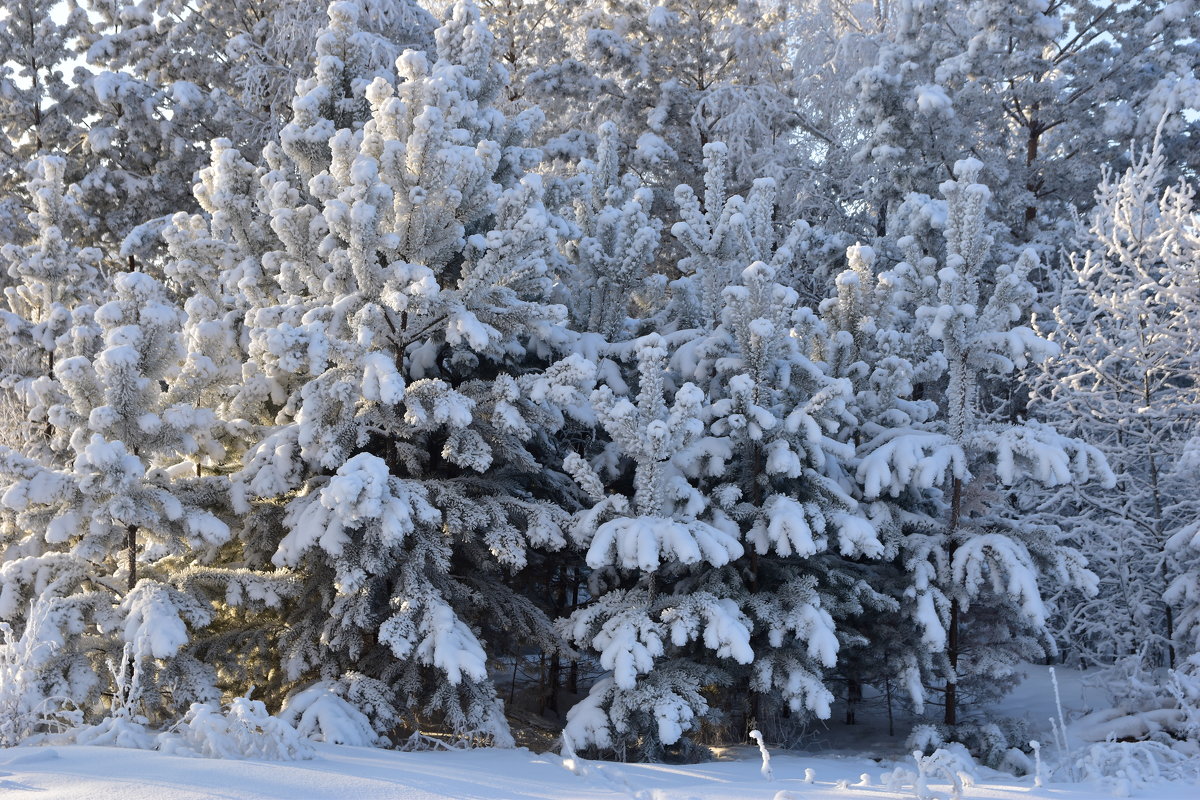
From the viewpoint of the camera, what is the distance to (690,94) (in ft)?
53.3

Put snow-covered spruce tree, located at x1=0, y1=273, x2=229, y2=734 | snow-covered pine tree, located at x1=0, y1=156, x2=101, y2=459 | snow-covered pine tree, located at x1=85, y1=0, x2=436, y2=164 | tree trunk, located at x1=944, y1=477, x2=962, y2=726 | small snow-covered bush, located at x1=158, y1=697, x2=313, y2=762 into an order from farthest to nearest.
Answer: snow-covered pine tree, located at x1=85, y1=0, x2=436, y2=164, snow-covered pine tree, located at x1=0, y1=156, x2=101, y2=459, tree trunk, located at x1=944, y1=477, x2=962, y2=726, snow-covered spruce tree, located at x1=0, y1=273, x2=229, y2=734, small snow-covered bush, located at x1=158, y1=697, x2=313, y2=762

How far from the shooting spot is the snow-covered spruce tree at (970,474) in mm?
7539

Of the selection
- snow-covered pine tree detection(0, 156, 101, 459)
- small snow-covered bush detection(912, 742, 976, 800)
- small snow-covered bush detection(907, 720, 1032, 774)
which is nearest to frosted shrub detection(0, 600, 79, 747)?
snow-covered pine tree detection(0, 156, 101, 459)

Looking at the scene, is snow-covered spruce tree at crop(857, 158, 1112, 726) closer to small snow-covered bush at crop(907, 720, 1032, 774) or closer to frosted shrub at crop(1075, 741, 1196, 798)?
small snow-covered bush at crop(907, 720, 1032, 774)

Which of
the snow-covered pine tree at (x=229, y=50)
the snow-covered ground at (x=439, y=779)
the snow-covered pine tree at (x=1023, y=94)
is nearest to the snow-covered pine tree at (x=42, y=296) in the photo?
the snow-covered pine tree at (x=229, y=50)

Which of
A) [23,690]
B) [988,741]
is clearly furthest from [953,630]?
[23,690]

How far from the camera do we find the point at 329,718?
647cm

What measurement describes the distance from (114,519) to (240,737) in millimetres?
2275

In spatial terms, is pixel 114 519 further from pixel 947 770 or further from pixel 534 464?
pixel 947 770

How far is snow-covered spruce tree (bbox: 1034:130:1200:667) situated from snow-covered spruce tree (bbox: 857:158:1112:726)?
4.36ft

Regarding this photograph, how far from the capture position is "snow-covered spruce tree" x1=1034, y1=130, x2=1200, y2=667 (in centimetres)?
888

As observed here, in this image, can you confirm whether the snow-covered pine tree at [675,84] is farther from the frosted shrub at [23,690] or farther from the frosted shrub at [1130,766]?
the frosted shrub at [23,690]

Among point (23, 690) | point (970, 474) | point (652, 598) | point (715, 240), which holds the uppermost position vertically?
point (715, 240)

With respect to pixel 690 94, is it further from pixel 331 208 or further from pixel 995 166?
pixel 331 208
